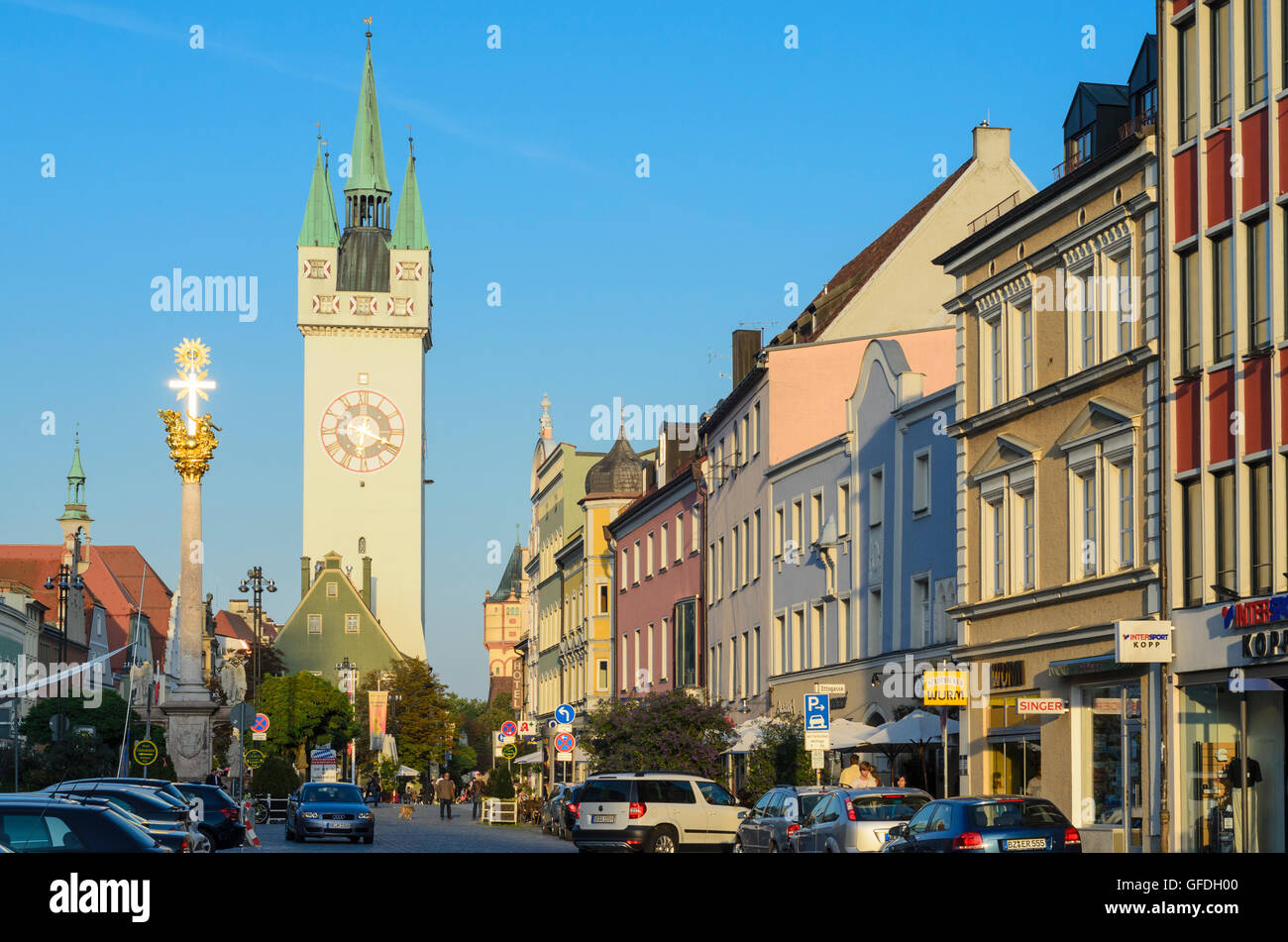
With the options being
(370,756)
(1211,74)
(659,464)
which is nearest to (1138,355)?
(1211,74)

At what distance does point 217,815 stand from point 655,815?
29.4 feet

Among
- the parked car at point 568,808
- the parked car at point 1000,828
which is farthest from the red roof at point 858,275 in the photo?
the parked car at point 1000,828

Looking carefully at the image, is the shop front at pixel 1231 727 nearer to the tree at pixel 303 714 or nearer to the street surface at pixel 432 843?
the street surface at pixel 432 843

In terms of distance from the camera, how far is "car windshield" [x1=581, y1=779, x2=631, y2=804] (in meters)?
32.7

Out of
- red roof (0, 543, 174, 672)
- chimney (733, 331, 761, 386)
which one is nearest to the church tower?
red roof (0, 543, 174, 672)

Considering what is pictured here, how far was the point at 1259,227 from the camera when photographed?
26469 millimetres

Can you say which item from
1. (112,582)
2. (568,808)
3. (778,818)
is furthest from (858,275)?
(112,582)

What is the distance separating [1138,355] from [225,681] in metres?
90.0

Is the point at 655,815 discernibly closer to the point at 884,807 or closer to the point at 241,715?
the point at 884,807

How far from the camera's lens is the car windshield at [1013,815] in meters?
20.9

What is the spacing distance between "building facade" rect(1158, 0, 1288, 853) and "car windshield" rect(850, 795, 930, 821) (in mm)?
4029

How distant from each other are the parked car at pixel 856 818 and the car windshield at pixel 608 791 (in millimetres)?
5591

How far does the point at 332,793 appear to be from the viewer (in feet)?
148
